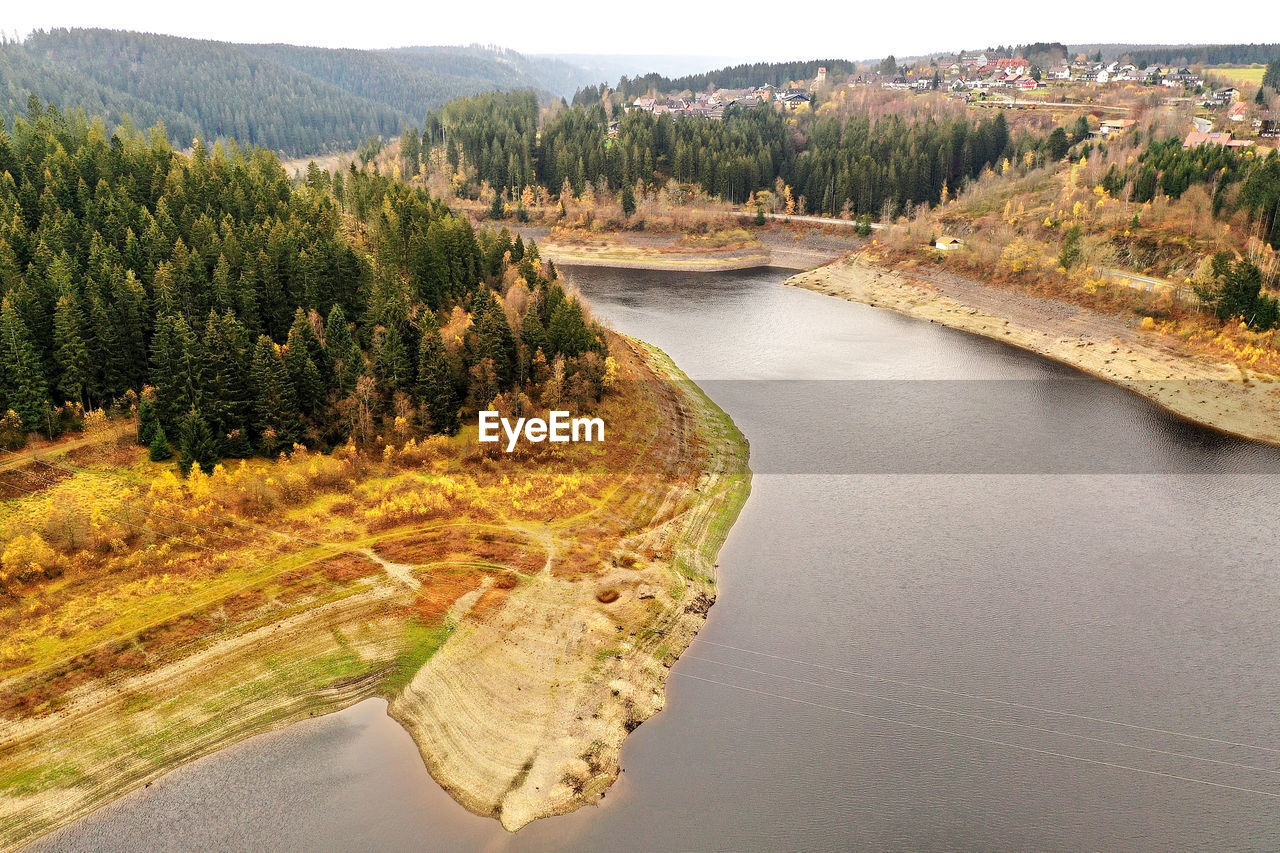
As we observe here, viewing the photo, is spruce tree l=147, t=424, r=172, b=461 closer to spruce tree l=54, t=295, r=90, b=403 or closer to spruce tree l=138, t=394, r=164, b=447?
spruce tree l=138, t=394, r=164, b=447

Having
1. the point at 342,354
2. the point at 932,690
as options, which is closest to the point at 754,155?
the point at 342,354

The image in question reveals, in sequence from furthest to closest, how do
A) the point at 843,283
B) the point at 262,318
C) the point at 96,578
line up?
1. the point at 843,283
2. the point at 262,318
3. the point at 96,578

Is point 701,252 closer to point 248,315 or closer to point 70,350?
point 248,315

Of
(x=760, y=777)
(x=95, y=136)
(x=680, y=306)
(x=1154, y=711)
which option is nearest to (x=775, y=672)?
(x=760, y=777)

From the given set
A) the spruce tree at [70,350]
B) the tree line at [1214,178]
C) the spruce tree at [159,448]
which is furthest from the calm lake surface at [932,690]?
the tree line at [1214,178]

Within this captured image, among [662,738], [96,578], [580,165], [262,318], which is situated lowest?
[662,738]

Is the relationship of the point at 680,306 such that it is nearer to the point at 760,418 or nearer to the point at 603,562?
the point at 760,418

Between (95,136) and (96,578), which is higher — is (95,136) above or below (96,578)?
above

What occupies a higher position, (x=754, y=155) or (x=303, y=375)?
(x=754, y=155)
